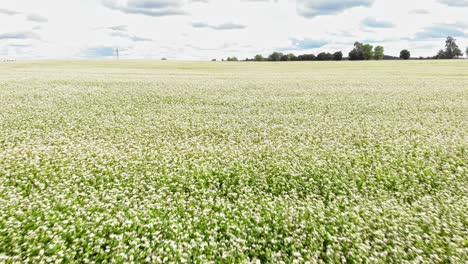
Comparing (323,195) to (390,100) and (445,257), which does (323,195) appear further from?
(390,100)

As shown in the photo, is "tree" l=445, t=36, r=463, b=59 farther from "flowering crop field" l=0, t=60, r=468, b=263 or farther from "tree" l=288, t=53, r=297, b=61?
"flowering crop field" l=0, t=60, r=468, b=263

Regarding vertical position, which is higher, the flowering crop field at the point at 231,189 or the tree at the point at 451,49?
the tree at the point at 451,49

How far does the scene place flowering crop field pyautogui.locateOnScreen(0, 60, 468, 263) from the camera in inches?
296

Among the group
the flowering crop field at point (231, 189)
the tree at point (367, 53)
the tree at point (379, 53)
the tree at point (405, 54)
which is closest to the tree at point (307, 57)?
the tree at point (367, 53)

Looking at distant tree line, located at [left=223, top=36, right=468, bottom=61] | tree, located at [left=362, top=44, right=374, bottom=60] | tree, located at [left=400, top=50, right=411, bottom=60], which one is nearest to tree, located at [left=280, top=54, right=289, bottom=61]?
distant tree line, located at [left=223, top=36, right=468, bottom=61]

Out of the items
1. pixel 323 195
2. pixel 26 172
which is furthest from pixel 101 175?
pixel 323 195

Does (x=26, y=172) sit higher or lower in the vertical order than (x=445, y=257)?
higher

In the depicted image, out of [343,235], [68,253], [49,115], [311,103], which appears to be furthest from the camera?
[311,103]

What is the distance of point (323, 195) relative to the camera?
10.6 m

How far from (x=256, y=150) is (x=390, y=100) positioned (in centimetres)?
2243

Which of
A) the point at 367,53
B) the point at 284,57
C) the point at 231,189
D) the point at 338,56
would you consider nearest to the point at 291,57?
the point at 284,57

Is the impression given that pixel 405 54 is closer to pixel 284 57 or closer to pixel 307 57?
pixel 307 57

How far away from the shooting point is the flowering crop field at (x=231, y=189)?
296 inches

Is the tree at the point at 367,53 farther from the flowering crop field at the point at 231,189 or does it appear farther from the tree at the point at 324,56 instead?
the flowering crop field at the point at 231,189
